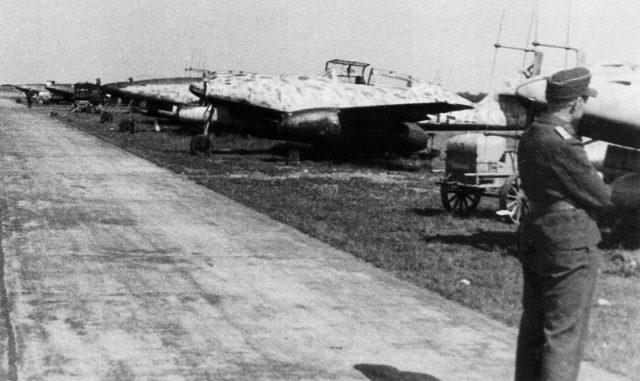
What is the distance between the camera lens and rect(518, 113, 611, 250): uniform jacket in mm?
4094

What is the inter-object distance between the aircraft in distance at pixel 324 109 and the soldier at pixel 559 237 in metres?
17.1

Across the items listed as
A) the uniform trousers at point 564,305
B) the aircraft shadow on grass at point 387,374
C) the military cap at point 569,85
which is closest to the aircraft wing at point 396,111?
the aircraft shadow on grass at point 387,374

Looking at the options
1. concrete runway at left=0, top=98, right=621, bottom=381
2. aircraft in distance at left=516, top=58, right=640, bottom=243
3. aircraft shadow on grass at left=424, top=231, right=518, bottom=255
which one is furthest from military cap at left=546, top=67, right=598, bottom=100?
aircraft shadow on grass at left=424, top=231, right=518, bottom=255

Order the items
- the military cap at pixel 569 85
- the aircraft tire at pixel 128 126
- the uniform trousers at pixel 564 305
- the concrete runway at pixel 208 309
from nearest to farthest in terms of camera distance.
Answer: the uniform trousers at pixel 564 305, the military cap at pixel 569 85, the concrete runway at pixel 208 309, the aircraft tire at pixel 128 126

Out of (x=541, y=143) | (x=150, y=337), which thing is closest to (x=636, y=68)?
(x=541, y=143)

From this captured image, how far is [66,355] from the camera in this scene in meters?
5.30

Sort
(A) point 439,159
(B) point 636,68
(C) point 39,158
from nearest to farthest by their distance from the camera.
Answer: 1. (B) point 636,68
2. (C) point 39,158
3. (A) point 439,159

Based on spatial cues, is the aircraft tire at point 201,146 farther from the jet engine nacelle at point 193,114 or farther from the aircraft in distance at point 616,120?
the aircraft in distance at point 616,120

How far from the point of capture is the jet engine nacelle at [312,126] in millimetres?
21797

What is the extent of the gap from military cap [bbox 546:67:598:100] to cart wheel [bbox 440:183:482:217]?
8359 mm

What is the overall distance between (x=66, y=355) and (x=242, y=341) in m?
1.24

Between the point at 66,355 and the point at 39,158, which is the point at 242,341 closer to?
the point at 66,355

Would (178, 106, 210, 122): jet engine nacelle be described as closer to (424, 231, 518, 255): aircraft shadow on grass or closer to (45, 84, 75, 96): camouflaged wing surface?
(424, 231, 518, 255): aircraft shadow on grass

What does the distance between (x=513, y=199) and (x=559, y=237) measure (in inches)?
307
